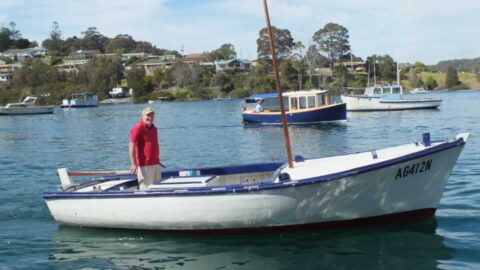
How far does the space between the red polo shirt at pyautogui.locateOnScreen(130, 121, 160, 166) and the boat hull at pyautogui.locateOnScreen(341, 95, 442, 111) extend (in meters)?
51.2

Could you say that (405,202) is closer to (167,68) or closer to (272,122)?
(272,122)

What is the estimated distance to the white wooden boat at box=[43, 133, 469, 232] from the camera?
453 inches

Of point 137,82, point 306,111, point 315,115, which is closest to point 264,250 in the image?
point 306,111

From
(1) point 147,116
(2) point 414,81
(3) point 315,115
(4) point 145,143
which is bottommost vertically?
(3) point 315,115

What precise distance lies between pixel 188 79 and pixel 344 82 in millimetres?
44380

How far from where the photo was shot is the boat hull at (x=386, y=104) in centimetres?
6090

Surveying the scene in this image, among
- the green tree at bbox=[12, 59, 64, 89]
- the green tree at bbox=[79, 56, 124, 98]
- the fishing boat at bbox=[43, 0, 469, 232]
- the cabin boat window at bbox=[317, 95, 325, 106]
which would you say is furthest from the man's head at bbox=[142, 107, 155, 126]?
the green tree at bbox=[12, 59, 64, 89]

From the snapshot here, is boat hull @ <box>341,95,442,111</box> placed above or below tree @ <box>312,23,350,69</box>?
below

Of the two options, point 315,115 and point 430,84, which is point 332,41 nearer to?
point 430,84

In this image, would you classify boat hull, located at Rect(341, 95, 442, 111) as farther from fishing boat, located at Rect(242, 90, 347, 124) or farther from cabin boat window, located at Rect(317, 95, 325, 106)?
cabin boat window, located at Rect(317, 95, 325, 106)

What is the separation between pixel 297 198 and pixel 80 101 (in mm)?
Result: 117792

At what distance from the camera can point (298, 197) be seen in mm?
11578

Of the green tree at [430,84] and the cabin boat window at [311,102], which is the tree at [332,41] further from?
the cabin boat window at [311,102]

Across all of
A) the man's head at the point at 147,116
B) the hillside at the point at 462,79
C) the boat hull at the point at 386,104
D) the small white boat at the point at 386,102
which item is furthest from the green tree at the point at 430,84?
the man's head at the point at 147,116
